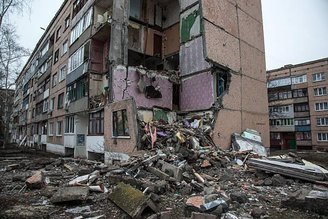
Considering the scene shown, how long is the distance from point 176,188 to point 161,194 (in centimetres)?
59

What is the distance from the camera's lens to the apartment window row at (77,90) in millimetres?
17344

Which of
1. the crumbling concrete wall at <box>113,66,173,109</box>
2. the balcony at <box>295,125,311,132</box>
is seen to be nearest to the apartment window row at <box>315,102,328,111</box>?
the balcony at <box>295,125,311,132</box>

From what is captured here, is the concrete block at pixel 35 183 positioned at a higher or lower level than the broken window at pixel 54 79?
lower

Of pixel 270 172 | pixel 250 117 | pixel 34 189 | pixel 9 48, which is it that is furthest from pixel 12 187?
pixel 9 48

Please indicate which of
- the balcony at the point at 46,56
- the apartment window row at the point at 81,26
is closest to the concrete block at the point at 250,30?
the apartment window row at the point at 81,26

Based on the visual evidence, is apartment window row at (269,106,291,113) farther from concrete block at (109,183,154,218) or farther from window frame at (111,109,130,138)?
concrete block at (109,183,154,218)

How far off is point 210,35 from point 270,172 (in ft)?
28.7

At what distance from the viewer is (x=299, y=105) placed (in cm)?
3894

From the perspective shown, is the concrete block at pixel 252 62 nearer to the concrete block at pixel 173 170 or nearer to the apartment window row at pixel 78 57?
the concrete block at pixel 173 170

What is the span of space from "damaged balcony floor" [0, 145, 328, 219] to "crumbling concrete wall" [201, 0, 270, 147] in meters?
5.57

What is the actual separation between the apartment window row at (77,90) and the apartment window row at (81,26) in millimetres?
3999

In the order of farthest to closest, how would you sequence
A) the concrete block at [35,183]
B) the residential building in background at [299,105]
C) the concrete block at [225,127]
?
the residential building in background at [299,105]
the concrete block at [225,127]
the concrete block at [35,183]

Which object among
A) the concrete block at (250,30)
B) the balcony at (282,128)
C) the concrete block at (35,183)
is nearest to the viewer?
the concrete block at (35,183)

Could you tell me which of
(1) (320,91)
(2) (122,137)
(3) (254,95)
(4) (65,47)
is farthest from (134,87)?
(1) (320,91)
